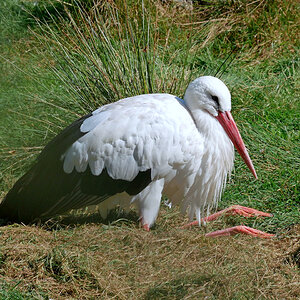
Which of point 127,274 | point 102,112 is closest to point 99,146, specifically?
point 102,112

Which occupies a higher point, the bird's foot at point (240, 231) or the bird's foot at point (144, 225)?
the bird's foot at point (144, 225)

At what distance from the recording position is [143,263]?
3.87 metres

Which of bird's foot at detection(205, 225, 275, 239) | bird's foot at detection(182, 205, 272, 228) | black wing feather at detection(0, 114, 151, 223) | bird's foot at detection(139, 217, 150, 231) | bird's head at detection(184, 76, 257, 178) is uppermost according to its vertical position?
bird's head at detection(184, 76, 257, 178)

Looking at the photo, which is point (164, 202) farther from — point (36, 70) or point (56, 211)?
point (36, 70)

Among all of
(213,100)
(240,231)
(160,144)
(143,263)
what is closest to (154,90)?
(213,100)

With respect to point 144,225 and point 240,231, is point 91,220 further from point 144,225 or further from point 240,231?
point 240,231

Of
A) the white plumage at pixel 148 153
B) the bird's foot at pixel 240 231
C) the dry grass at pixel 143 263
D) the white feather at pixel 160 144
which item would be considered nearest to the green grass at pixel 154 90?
the dry grass at pixel 143 263

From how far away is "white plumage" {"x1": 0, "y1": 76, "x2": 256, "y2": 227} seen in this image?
4.18m

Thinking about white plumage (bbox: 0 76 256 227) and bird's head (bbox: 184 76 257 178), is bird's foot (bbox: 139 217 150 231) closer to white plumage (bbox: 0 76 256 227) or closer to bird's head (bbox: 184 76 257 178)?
white plumage (bbox: 0 76 256 227)

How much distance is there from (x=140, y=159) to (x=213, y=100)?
0.65 meters

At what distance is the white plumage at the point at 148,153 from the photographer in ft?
13.7

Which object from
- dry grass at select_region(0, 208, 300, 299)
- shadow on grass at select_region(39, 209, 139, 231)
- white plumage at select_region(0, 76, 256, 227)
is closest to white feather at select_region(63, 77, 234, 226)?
white plumage at select_region(0, 76, 256, 227)

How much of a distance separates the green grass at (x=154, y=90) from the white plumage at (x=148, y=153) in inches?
8.9

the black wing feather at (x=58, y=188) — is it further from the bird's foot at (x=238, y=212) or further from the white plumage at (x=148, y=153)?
the bird's foot at (x=238, y=212)
